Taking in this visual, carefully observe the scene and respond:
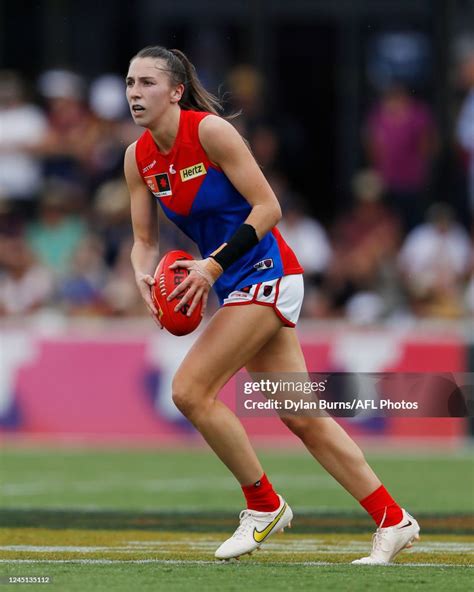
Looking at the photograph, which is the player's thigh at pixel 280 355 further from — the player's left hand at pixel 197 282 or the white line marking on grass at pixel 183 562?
the white line marking on grass at pixel 183 562

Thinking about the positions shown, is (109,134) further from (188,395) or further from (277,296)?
(188,395)

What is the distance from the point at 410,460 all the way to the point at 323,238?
3422mm

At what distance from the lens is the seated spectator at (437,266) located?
1429 cm

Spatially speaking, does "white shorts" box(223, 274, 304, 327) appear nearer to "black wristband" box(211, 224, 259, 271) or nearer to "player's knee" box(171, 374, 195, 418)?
"black wristband" box(211, 224, 259, 271)

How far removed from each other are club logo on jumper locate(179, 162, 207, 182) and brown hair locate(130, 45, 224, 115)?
0.35 m

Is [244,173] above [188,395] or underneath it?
above

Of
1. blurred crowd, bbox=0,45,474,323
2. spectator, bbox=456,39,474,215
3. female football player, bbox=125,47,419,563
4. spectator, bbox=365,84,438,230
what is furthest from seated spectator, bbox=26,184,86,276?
female football player, bbox=125,47,419,563

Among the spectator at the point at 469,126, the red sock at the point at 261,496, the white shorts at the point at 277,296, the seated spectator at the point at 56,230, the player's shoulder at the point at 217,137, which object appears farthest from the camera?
the spectator at the point at 469,126

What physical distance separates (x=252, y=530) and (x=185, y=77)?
206 centimetres

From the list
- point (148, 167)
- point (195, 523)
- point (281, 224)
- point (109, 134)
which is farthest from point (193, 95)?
point (109, 134)

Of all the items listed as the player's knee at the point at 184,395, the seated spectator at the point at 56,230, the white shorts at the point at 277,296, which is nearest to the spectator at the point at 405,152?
the seated spectator at the point at 56,230

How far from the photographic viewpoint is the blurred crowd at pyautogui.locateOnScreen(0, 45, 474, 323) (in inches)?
573

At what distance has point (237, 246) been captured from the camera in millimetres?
6582

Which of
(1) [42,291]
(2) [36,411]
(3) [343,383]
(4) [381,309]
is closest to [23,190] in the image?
(1) [42,291]
